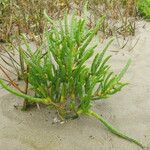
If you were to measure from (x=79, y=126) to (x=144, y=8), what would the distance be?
6.89 ft

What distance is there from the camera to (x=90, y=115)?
2734 mm

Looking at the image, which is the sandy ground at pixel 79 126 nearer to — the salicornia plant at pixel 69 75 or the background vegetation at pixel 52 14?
the salicornia plant at pixel 69 75

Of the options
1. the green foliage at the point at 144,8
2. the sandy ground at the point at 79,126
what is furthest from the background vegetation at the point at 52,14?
the sandy ground at the point at 79,126

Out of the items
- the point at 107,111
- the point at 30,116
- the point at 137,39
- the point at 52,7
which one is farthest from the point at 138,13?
the point at 30,116

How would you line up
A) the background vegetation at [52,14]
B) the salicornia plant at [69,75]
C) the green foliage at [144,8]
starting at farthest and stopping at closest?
the green foliage at [144,8], the background vegetation at [52,14], the salicornia plant at [69,75]

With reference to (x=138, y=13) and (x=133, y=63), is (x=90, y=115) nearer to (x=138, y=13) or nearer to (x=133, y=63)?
(x=133, y=63)

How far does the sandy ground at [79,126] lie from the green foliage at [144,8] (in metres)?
1.41

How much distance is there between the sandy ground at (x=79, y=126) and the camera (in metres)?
2.63

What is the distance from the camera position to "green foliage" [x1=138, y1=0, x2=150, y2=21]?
4371 mm

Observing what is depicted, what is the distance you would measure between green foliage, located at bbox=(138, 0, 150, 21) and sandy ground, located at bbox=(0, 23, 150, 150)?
1.41 metres

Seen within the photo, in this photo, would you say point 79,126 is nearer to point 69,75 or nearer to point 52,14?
point 69,75

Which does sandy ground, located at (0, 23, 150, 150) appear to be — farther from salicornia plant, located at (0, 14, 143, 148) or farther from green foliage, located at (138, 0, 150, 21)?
green foliage, located at (138, 0, 150, 21)

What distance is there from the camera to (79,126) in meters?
2.78

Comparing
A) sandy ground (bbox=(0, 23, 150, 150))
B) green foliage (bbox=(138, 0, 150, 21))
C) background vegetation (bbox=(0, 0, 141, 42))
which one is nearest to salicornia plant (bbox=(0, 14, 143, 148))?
sandy ground (bbox=(0, 23, 150, 150))
